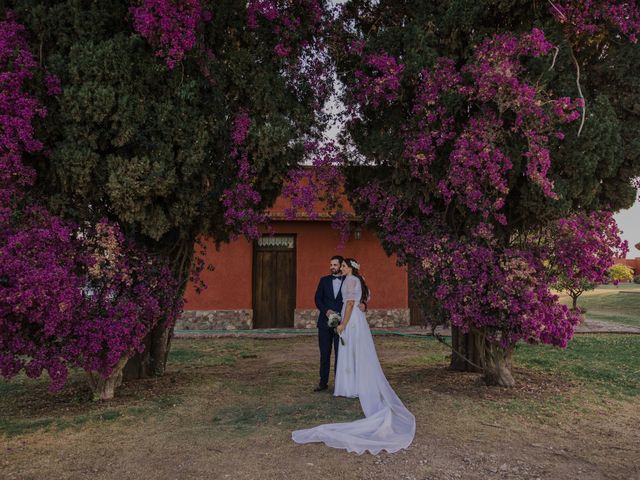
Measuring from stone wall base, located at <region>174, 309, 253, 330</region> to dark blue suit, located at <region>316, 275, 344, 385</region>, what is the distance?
24.9 feet

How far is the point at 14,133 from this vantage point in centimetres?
552

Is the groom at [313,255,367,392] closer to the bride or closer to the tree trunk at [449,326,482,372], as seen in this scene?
the bride

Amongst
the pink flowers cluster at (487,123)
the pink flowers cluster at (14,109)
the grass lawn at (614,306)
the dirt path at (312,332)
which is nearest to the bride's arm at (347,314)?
the pink flowers cluster at (487,123)

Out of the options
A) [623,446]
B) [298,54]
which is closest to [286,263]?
[298,54]

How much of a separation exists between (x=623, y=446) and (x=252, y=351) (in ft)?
25.5

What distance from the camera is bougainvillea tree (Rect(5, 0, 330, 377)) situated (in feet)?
19.0

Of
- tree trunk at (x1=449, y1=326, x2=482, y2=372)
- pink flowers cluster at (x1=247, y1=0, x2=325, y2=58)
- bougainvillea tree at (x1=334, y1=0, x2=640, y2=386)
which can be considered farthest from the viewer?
tree trunk at (x1=449, y1=326, x2=482, y2=372)

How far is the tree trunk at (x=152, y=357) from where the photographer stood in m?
7.95

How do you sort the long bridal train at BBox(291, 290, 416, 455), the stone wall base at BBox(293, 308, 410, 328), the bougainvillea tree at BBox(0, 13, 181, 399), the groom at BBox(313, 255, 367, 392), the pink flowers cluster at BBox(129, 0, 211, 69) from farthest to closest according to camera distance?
1. the stone wall base at BBox(293, 308, 410, 328)
2. the groom at BBox(313, 255, 367, 392)
3. the pink flowers cluster at BBox(129, 0, 211, 69)
4. the bougainvillea tree at BBox(0, 13, 181, 399)
5. the long bridal train at BBox(291, 290, 416, 455)

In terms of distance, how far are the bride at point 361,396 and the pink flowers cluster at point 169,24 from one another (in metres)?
3.43

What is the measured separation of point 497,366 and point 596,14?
4.77 m

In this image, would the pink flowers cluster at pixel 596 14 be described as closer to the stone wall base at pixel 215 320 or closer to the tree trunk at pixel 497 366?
the tree trunk at pixel 497 366

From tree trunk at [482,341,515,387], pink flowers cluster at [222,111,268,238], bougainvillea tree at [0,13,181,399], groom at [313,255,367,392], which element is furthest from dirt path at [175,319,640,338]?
pink flowers cluster at [222,111,268,238]

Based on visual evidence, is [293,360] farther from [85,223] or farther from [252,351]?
[85,223]
